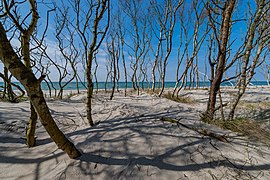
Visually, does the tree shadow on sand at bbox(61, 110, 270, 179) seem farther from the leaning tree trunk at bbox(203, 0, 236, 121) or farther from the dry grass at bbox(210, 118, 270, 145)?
the leaning tree trunk at bbox(203, 0, 236, 121)

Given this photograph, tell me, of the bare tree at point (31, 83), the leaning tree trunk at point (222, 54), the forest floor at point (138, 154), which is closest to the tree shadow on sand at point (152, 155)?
the forest floor at point (138, 154)

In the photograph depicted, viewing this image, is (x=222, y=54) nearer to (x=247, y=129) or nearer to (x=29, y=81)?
(x=247, y=129)

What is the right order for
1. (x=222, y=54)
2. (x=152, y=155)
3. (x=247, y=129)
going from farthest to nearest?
1. (x=222, y=54)
2. (x=247, y=129)
3. (x=152, y=155)

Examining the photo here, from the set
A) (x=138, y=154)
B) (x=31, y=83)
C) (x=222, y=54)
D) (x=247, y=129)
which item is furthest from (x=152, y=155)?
(x=222, y=54)

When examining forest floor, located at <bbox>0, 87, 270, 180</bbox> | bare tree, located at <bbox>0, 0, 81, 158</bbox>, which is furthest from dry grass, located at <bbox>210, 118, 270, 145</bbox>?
bare tree, located at <bbox>0, 0, 81, 158</bbox>

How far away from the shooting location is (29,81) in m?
1.23

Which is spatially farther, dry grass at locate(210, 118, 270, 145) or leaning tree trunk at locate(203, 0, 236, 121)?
leaning tree trunk at locate(203, 0, 236, 121)

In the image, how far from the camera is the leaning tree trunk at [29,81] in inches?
45.9

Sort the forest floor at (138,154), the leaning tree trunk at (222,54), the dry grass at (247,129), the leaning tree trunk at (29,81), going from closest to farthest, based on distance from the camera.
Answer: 1. the leaning tree trunk at (29,81)
2. the forest floor at (138,154)
3. the dry grass at (247,129)
4. the leaning tree trunk at (222,54)

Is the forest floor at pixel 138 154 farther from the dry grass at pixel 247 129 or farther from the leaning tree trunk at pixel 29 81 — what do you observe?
the leaning tree trunk at pixel 29 81

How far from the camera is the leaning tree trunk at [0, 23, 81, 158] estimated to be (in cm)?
117

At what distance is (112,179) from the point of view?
A: 1.28 meters

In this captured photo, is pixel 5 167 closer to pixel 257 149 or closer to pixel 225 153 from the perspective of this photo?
pixel 225 153

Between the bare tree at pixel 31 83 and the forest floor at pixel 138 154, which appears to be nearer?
the bare tree at pixel 31 83
